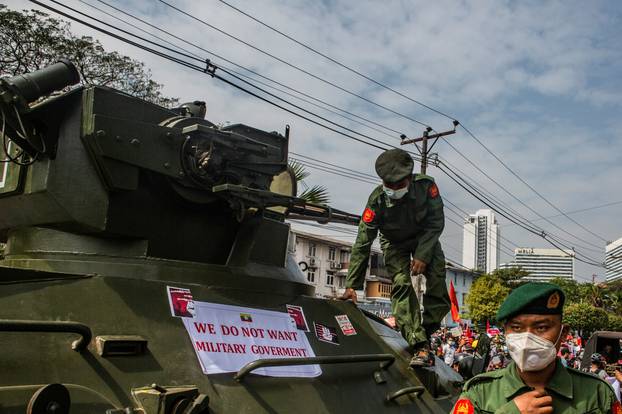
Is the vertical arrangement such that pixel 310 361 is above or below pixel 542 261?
below

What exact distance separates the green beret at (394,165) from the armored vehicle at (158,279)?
771 mm

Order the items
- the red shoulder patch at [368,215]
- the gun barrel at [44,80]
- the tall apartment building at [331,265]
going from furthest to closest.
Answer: the tall apartment building at [331,265]
the red shoulder patch at [368,215]
the gun barrel at [44,80]

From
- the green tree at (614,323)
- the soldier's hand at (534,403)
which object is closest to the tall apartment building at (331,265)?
the green tree at (614,323)

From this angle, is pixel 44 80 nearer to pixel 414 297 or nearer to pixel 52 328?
pixel 52 328

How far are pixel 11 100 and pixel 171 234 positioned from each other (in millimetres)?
1213

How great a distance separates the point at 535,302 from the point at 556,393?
296 millimetres

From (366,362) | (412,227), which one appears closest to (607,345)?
(412,227)

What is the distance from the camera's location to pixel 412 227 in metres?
5.26

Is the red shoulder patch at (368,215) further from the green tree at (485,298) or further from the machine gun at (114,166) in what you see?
the green tree at (485,298)

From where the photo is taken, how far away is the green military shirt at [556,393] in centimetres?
205

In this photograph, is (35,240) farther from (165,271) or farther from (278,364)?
(278,364)

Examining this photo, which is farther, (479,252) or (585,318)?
(479,252)

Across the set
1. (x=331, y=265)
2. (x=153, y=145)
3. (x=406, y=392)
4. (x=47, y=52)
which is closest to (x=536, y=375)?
(x=406, y=392)

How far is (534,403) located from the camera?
6.46 ft
